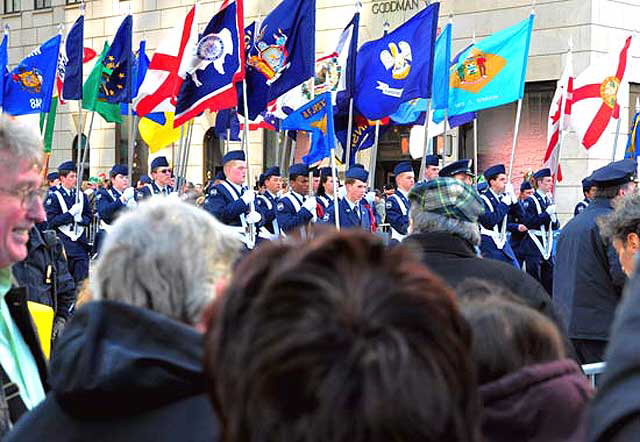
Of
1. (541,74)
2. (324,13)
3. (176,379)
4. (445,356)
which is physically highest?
(324,13)

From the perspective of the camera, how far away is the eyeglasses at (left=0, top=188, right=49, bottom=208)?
290 centimetres

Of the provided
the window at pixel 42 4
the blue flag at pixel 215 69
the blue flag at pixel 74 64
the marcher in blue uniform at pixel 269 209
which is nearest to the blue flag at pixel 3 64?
the blue flag at pixel 74 64

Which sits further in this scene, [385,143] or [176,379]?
[385,143]

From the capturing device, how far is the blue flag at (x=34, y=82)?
573 inches

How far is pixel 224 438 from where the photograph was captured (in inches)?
57.9

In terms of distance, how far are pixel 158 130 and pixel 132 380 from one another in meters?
14.5

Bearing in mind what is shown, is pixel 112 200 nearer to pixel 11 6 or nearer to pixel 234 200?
pixel 234 200

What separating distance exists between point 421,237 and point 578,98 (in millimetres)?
11195

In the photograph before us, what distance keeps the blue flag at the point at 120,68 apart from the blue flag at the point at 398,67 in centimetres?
387

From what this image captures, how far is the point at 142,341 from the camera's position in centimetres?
193

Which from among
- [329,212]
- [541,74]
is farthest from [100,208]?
[541,74]

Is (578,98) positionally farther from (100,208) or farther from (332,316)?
(332,316)

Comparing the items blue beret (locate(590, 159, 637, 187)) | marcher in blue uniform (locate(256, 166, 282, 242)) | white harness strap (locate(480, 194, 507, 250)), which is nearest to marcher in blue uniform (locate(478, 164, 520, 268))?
white harness strap (locate(480, 194, 507, 250))

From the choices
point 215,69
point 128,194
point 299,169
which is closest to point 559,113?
point 299,169
